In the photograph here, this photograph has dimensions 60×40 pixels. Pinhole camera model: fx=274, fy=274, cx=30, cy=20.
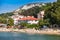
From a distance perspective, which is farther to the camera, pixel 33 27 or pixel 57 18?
pixel 33 27

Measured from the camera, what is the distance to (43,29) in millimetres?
64875

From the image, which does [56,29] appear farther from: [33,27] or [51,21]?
[33,27]

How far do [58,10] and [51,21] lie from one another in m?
4.19

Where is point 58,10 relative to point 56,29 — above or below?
above

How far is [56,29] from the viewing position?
61625 mm

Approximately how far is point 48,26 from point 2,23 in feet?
92.2

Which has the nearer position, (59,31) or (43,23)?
(59,31)

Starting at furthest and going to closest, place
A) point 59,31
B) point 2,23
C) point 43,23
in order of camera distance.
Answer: point 2,23 < point 43,23 < point 59,31

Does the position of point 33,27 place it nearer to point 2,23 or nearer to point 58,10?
point 58,10

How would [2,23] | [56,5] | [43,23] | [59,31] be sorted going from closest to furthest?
[59,31]
[56,5]
[43,23]
[2,23]

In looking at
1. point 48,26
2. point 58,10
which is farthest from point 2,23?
point 58,10

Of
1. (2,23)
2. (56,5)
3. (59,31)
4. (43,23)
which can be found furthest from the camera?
(2,23)

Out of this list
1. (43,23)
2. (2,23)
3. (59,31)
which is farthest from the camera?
(2,23)

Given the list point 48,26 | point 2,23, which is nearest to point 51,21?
point 48,26
